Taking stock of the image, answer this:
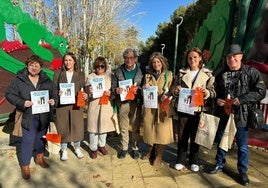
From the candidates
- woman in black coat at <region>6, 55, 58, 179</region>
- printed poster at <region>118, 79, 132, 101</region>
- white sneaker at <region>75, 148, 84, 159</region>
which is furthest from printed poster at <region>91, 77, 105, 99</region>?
white sneaker at <region>75, 148, 84, 159</region>

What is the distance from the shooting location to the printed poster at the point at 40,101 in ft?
13.9

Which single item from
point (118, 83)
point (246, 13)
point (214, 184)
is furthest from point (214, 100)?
point (246, 13)

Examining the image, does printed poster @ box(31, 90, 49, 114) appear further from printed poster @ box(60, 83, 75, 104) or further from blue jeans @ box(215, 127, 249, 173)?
blue jeans @ box(215, 127, 249, 173)

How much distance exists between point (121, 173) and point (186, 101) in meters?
1.55

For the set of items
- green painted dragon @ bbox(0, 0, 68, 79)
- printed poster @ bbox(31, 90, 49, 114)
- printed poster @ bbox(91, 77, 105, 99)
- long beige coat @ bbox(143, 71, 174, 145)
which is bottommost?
long beige coat @ bbox(143, 71, 174, 145)

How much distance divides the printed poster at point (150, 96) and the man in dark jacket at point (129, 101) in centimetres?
25

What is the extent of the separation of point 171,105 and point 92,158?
1.81 meters

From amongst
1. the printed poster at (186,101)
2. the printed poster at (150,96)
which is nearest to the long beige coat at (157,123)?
the printed poster at (150,96)

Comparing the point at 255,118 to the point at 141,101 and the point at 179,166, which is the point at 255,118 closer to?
the point at 179,166

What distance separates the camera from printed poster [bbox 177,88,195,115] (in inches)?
163

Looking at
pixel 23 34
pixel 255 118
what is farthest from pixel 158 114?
pixel 23 34

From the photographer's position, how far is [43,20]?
17.2m

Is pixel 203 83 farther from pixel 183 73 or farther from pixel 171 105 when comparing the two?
pixel 171 105

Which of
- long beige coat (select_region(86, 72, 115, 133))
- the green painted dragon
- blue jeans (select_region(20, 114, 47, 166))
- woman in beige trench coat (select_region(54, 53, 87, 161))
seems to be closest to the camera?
blue jeans (select_region(20, 114, 47, 166))
